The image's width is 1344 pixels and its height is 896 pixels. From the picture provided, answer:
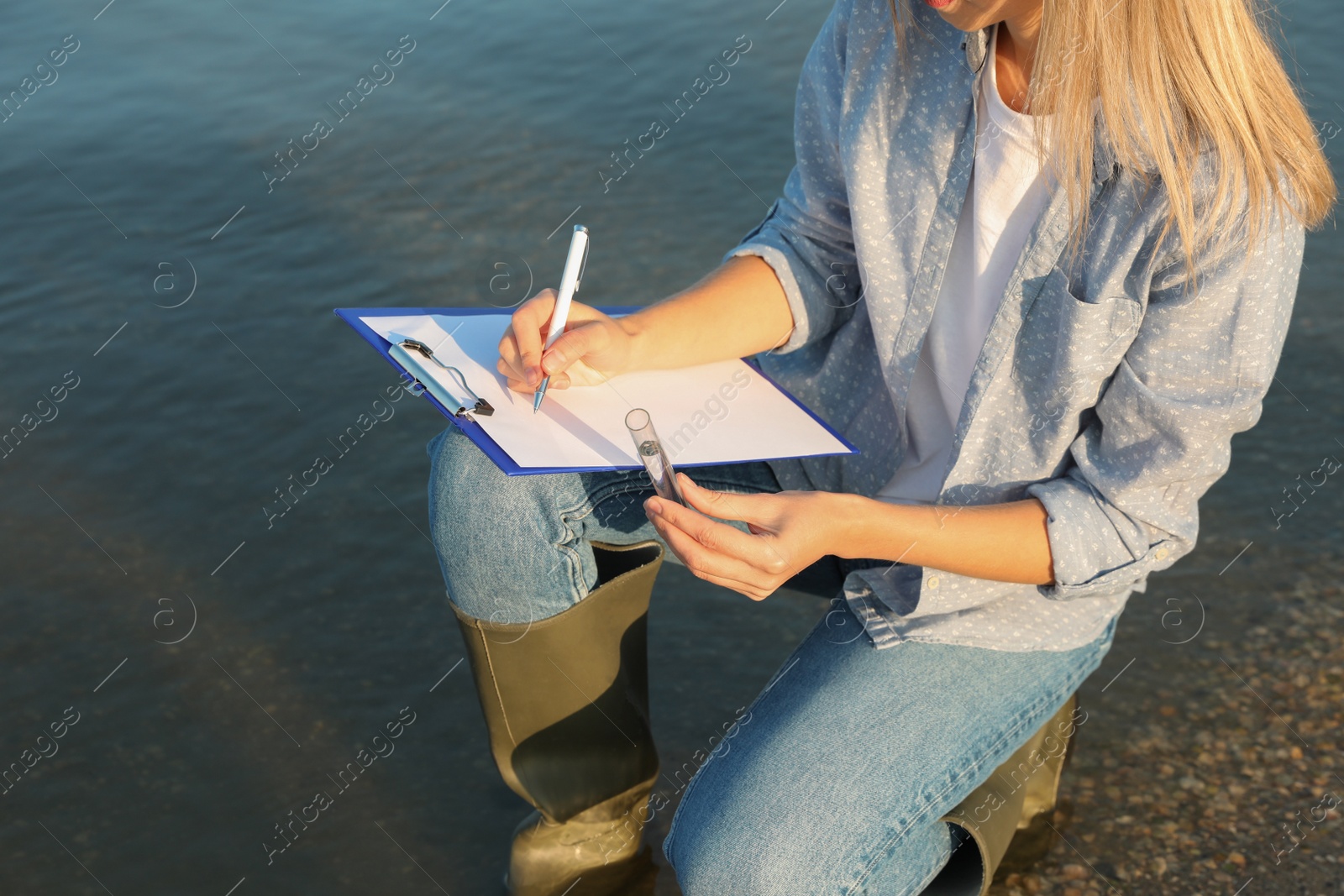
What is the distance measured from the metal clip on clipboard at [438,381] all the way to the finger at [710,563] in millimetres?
244

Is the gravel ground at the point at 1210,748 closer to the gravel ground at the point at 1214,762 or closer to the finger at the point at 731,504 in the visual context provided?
the gravel ground at the point at 1214,762

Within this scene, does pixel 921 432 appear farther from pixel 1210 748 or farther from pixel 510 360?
pixel 1210 748

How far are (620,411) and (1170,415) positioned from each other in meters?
0.55

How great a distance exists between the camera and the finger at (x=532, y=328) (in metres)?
1.31

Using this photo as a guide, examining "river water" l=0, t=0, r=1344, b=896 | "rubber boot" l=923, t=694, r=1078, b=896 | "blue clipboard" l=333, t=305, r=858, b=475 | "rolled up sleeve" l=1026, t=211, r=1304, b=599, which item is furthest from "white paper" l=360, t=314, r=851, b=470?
"river water" l=0, t=0, r=1344, b=896

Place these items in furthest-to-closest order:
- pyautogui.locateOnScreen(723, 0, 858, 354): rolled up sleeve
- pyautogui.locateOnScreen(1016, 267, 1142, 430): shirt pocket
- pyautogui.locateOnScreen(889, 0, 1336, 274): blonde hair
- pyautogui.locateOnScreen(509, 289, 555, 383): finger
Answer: pyautogui.locateOnScreen(723, 0, 858, 354): rolled up sleeve, pyautogui.locateOnScreen(509, 289, 555, 383): finger, pyautogui.locateOnScreen(1016, 267, 1142, 430): shirt pocket, pyautogui.locateOnScreen(889, 0, 1336, 274): blonde hair

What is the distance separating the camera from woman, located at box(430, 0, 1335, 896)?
1117 millimetres

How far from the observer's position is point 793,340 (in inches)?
59.6

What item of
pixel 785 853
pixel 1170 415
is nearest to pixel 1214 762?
pixel 1170 415

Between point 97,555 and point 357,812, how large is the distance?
2.67 ft

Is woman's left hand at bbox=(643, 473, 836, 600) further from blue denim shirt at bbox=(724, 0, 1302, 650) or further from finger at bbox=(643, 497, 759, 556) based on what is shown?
blue denim shirt at bbox=(724, 0, 1302, 650)

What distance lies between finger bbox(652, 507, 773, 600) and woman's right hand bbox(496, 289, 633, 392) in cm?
26

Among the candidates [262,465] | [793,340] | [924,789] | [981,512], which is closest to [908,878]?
[924,789]

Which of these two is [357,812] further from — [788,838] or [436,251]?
[436,251]
